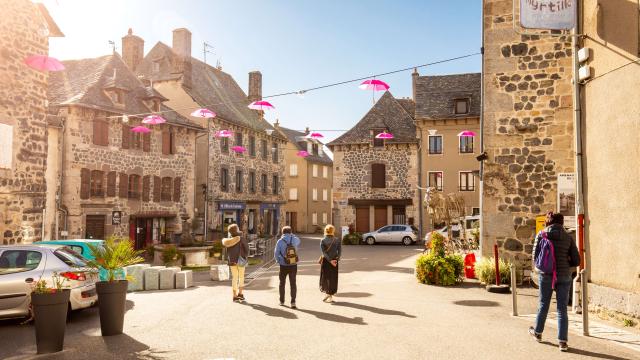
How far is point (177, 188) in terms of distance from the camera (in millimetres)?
31906

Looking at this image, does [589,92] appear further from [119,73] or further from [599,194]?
[119,73]

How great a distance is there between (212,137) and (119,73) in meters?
7.59

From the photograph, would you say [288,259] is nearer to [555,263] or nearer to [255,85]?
[555,263]

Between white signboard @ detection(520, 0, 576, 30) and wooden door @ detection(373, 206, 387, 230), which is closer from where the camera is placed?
white signboard @ detection(520, 0, 576, 30)

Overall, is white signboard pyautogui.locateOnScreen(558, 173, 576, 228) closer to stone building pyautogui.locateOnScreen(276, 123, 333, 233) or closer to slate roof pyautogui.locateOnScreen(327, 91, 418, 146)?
slate roof pyautogui.locateOnScreen(327, 91, 418, 146)

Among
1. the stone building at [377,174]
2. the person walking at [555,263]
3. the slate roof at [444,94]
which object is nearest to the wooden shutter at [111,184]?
the stone building at [377,174]

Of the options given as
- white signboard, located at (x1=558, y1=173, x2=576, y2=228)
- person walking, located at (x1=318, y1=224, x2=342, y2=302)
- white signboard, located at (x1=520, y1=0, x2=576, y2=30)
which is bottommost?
person walking, located at (x1=318, y1=224, x2=342, y2=302)

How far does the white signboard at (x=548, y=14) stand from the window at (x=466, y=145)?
81.4 feet

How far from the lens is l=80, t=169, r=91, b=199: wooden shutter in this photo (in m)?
25.7

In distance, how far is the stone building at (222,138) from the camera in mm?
35000

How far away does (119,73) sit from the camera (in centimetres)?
2956

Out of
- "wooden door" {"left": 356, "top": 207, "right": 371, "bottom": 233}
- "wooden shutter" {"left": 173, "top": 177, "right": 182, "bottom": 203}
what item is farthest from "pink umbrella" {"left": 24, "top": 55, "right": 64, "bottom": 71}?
"wooden door" {"left": 356, "top": 207, "right": 371, "bottom": 233}

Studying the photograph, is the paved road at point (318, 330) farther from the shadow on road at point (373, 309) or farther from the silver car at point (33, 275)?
the silver car at point (33, 275)

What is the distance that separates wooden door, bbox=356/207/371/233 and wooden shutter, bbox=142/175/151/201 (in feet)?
49.6
